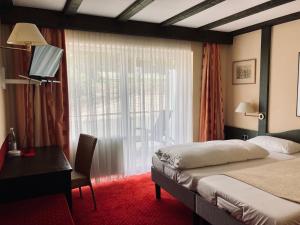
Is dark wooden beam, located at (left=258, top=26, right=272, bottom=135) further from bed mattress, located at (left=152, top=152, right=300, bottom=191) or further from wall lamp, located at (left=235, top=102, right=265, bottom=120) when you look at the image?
bed mattress, located at (left=152, top=152, right=300, bottom=191)

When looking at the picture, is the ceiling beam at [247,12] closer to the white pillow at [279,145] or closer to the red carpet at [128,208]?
the white pillow at [279,145]

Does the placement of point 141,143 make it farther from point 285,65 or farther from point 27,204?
point 285,65

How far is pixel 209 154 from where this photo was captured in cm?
251

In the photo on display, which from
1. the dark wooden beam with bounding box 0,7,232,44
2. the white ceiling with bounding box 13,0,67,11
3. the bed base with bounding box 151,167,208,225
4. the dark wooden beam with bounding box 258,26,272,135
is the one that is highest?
the white ceiling with bounding box 13,0,67,11

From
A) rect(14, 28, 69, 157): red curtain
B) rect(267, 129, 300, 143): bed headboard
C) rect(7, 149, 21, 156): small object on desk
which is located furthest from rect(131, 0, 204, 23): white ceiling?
rect(7, 149, 21, 156): small object on desk

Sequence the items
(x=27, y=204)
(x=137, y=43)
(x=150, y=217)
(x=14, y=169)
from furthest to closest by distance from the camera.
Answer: (x=137, y=43), (x=150, y=217), (x=14, y=169), (x=27, y=204)

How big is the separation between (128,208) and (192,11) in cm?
243

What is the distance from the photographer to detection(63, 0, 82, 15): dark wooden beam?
2629 millimetres

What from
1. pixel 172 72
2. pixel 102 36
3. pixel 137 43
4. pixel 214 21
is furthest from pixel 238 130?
pixel 102 36

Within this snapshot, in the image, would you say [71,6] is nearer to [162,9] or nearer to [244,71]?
[162,9]

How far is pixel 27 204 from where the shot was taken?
191 centimetres

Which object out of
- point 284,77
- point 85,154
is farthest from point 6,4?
point 284,77

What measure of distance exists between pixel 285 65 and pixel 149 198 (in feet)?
8.39

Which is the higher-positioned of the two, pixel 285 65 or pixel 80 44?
pixel 80 44
